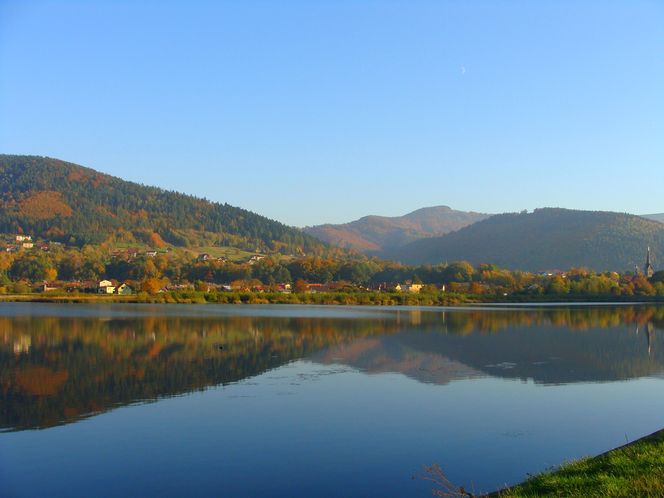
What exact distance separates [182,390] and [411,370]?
1016 cm

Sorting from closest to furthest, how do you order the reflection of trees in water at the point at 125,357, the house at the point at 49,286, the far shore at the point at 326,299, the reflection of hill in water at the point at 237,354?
1. the reflection of trees in water at the point at 125,357
2. the reflection of hill in water at the point at 237,354
3. the far shore at the point at 326,299
4. the house at the point at 49,286

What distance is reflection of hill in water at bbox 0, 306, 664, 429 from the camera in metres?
22.1

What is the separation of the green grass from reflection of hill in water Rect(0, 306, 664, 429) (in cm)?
1219

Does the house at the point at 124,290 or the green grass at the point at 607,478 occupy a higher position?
the green grass at the point at 607,478

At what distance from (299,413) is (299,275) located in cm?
13842

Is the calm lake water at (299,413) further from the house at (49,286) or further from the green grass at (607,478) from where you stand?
the house at (49,286)

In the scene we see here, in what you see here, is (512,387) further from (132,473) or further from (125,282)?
(125,282)

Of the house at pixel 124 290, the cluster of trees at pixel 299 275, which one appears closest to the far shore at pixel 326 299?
the cluster of trees at pixel 299 275

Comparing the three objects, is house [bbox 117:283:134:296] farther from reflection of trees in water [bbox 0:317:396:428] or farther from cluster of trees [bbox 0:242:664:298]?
reflection of trees in water [bbox 0:317:396:428]

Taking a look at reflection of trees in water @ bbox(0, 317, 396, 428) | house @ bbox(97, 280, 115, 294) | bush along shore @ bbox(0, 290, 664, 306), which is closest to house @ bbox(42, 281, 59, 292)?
house @ bbox(97, 280, 115, 294)

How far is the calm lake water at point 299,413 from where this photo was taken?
43.8 ft

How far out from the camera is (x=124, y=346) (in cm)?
3512

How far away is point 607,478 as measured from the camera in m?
10.1

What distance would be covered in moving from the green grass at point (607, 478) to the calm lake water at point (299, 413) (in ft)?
5.63
